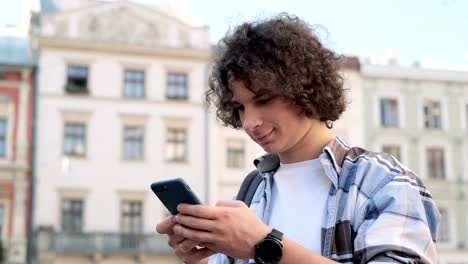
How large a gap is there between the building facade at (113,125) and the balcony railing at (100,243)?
3cm

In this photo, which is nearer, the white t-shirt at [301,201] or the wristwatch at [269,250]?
the wristwatch at [269,250]

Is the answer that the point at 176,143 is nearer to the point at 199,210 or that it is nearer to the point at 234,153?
the point at 234,153

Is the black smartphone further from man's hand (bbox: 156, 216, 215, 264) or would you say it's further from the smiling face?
the smiling face

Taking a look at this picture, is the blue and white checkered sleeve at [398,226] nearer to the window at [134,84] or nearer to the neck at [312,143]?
the neck at [312,143]

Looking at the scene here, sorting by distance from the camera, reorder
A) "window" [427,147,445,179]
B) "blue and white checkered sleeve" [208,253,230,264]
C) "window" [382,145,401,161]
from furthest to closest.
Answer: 1. "window" [427,147,445,179]
2. "window" [382,145,401,161]
3. "blue and white checkered sleeve" [208,253,230,264]

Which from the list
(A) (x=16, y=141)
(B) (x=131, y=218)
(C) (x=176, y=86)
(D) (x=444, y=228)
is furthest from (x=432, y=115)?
(A) (x=16, y=141)

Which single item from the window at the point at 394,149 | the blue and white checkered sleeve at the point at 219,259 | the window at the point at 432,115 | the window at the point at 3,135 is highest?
the window at the point at 432,115

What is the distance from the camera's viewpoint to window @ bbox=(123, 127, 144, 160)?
71.8 ft

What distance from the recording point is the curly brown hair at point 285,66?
150 cm

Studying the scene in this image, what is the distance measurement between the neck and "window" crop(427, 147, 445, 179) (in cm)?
2402

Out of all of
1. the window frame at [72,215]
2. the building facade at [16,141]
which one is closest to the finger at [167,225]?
the window frame at [72,215]

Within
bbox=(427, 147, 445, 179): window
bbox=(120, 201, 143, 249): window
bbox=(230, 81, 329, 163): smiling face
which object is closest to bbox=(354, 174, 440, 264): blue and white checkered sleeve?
bbox=(230, 81, 329, 163): smiling face

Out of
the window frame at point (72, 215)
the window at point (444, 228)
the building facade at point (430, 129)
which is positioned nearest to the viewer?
the window frame at point (72, 215)

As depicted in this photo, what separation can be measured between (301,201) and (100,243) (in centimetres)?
1993
